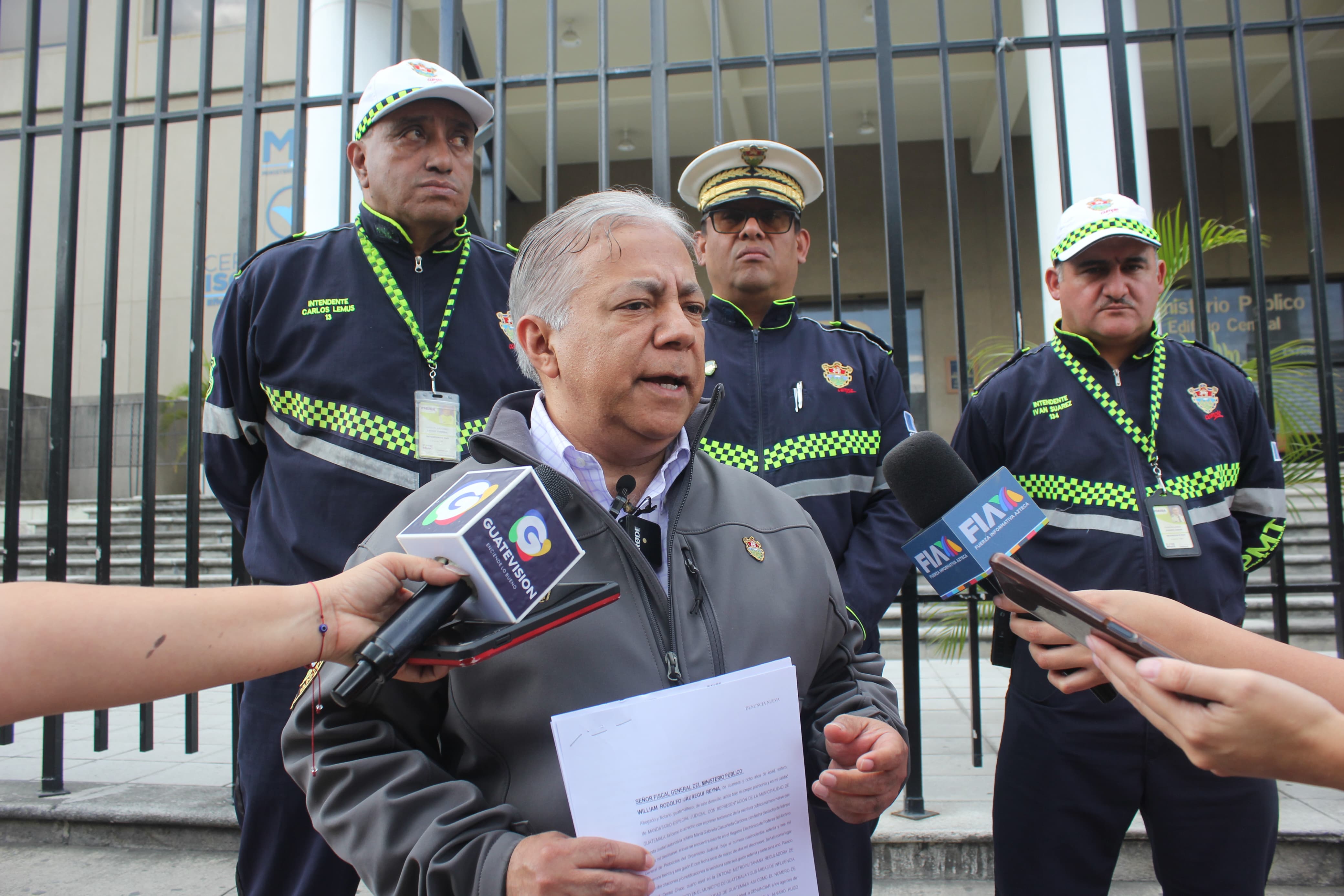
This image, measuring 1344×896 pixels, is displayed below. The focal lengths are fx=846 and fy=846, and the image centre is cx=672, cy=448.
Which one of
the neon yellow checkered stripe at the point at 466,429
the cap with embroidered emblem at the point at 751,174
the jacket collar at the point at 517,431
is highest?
the cap with embroidered emblem at the point at 751,174

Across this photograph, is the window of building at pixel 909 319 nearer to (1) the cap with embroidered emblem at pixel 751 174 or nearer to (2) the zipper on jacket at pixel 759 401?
(1) the cap with embroidered emblem at pixel 751 174

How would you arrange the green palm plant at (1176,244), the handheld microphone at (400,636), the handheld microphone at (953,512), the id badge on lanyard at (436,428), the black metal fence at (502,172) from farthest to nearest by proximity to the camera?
1. the green palm plant at (1176,244)
2. the black metal fence at (502,172)
3. the id badge on lanyard at (436,428)
4. the handheld microphone at (953,512)
5. the handheld microphone at (400,636)

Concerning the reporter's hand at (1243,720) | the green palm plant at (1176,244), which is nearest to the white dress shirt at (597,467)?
the reporter's hand at (1243,720)

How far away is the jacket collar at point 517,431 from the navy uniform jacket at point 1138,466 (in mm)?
1282

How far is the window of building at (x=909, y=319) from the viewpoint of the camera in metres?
10.9

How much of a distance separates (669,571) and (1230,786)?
1.67 meters

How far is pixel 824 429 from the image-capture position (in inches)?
102

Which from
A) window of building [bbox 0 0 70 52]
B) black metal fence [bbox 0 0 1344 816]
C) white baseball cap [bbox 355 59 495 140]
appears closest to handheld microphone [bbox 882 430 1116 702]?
black metal fence [bbox 0 0 1344 816]

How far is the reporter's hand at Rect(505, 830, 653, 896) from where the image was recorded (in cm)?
110

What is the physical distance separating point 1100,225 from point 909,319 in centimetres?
922

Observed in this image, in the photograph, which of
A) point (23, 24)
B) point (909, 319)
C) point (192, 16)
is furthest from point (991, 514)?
point (23, 24)

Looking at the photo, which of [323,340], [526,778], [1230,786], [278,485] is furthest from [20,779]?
[1230,786]

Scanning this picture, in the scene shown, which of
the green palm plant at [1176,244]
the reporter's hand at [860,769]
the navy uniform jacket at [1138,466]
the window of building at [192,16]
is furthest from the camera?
the window of building at [192,16]

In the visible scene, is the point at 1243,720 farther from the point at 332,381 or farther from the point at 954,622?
the point at 954,622
